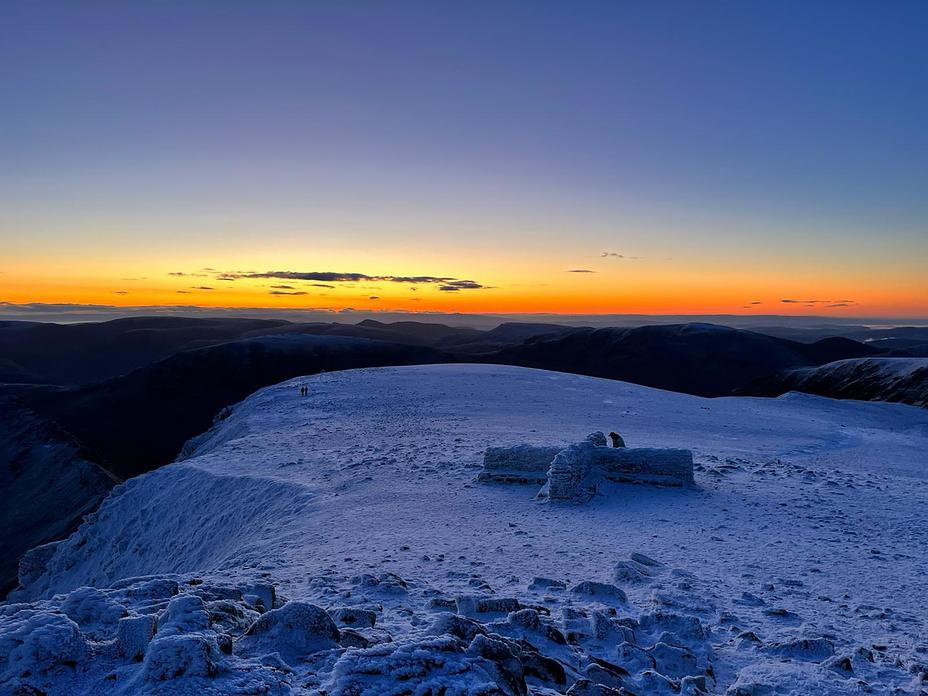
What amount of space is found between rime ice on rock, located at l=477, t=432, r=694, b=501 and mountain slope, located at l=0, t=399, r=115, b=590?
17.3m

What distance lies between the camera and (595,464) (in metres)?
11.2

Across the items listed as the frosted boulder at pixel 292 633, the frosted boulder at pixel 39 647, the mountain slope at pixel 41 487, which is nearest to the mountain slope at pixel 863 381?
the frosted boulder at pixel 292 633

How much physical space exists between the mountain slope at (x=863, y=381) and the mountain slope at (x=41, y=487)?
45.1m

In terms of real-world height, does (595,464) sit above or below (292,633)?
below

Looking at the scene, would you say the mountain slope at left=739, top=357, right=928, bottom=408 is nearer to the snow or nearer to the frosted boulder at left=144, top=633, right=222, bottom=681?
the snow

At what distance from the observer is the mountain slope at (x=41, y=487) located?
23498 millimetres

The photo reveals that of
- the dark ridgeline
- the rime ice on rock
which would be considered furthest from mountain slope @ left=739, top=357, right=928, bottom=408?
the rime ice on rock

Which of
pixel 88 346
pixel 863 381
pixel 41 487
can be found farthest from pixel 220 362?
pixel 88 346

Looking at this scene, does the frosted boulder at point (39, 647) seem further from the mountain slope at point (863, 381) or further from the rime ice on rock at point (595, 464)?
the mountain slope at point (863, 381)

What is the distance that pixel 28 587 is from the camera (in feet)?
47.8

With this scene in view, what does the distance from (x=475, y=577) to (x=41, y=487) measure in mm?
28715

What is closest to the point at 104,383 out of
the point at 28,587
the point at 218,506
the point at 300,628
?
the point at 28,587

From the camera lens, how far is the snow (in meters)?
3.77

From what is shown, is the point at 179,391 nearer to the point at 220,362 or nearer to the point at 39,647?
the point at 220,362
